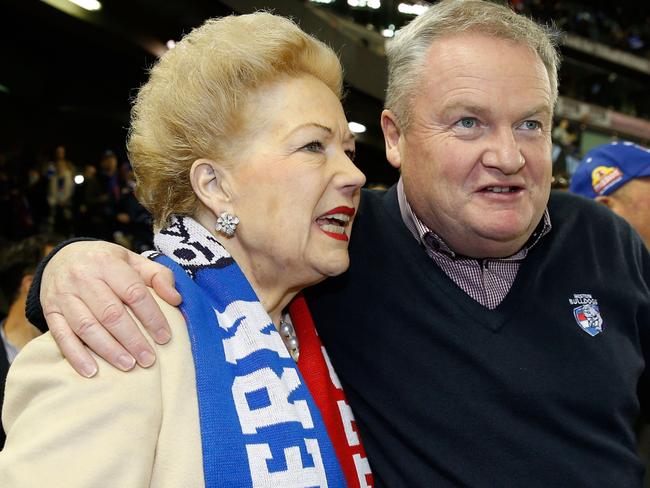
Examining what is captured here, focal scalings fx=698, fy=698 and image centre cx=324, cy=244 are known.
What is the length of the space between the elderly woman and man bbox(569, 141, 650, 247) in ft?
6.49

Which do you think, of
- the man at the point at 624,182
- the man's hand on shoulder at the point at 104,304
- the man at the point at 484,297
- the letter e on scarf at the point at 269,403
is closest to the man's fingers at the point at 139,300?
the man's hand on shoulder at the point at 104,304

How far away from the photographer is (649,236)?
3.24 meters

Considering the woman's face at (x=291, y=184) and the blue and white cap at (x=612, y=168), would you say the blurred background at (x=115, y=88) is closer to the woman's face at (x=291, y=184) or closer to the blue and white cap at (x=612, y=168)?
the blue and white cap at (x=612, y=168)

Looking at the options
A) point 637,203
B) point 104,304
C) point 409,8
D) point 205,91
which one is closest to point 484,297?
point 205,91

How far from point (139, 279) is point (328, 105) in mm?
657

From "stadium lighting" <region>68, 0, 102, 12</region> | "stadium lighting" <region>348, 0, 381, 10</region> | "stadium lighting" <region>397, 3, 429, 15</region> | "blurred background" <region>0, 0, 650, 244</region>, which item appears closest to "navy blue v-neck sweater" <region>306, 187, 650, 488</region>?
"blurred background" <region>0, 0, 650, 244</region>

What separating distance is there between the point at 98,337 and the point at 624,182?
2752mm

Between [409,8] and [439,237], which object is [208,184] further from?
[409,8]

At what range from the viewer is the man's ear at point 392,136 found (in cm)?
203

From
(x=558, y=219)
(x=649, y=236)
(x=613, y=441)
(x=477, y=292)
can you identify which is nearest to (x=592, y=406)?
(x=613, y=441)

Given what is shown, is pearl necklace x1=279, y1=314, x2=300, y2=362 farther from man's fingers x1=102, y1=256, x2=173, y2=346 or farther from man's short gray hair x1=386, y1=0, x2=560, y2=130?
man's short gray hair x1=386, y1=0, x2=560, y2=130

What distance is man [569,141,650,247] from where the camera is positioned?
10.5ft

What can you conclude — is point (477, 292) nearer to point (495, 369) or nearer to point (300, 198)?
point (495, 369)

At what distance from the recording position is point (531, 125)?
1.84 meters
